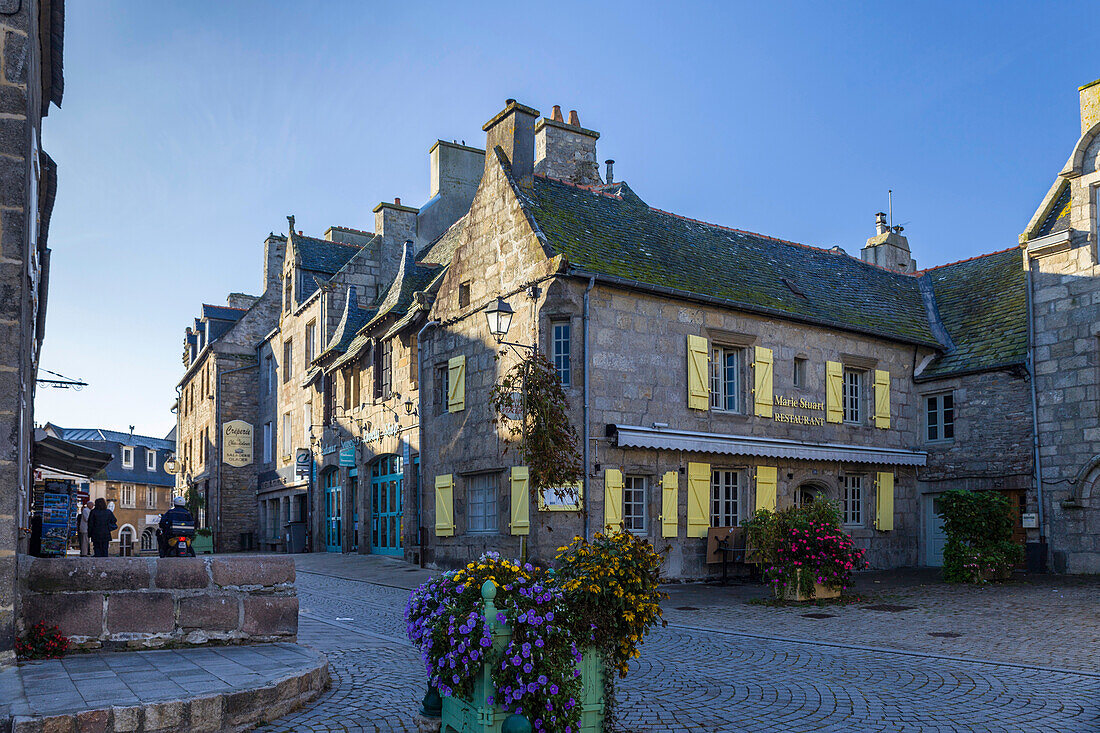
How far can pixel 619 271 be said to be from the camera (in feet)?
54.0

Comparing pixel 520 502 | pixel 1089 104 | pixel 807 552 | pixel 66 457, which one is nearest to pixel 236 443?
pixel 66 457

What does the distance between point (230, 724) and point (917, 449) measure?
17975 mm

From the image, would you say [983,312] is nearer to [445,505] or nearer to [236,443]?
[445,505]

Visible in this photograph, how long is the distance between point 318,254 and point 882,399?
57.6 feet

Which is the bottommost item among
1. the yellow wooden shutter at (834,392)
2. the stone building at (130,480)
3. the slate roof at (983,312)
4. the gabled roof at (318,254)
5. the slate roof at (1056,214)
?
the stone building at (130,480)

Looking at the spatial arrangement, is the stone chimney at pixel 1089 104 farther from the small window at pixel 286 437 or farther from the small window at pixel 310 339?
the small window at pixel 286 437

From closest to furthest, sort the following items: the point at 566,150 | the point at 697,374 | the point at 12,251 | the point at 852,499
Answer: the point at 12,251, the point at 697,374, the point at 852,499, the point at 566,150

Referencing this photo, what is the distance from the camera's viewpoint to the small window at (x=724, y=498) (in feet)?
57.8

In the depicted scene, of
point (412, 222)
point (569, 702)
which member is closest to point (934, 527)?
point (412, 222)

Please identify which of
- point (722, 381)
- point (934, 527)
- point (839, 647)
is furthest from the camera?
point (934, 527)

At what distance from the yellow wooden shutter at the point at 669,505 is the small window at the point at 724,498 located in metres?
1.14

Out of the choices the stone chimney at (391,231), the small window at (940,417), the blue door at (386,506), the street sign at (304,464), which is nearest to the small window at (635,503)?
the blue door at (386,506)

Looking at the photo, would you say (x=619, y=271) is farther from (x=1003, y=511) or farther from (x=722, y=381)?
(x=1003, y=511)

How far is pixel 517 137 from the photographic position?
60.1 feet
